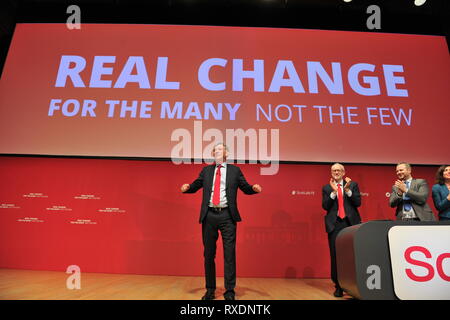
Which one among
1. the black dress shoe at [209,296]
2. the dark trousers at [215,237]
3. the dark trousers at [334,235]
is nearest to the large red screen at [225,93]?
the dark trousers at [334,235]

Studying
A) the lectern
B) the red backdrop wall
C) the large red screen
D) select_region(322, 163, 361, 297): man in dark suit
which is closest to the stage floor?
the red backdrop wall

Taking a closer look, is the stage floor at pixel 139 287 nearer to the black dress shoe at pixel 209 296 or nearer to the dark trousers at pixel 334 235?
the black dress shoe at pixel 209 296

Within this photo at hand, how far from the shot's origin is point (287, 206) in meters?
4.08

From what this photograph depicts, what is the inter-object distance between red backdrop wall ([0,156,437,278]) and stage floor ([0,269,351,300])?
195 mm

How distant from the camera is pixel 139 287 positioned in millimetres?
3074

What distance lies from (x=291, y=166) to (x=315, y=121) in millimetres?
649

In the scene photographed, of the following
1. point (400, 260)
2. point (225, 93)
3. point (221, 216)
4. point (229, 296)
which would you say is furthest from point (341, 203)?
point (225, 93)

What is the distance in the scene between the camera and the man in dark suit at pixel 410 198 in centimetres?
259

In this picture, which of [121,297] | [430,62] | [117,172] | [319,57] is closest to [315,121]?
[319,57]

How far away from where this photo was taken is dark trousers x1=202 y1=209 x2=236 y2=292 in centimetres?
262

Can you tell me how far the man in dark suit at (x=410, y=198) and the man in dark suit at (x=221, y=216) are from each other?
3.92 ft

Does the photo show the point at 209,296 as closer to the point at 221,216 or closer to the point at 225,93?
the point at 221,216

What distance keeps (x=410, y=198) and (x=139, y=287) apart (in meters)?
2.61
